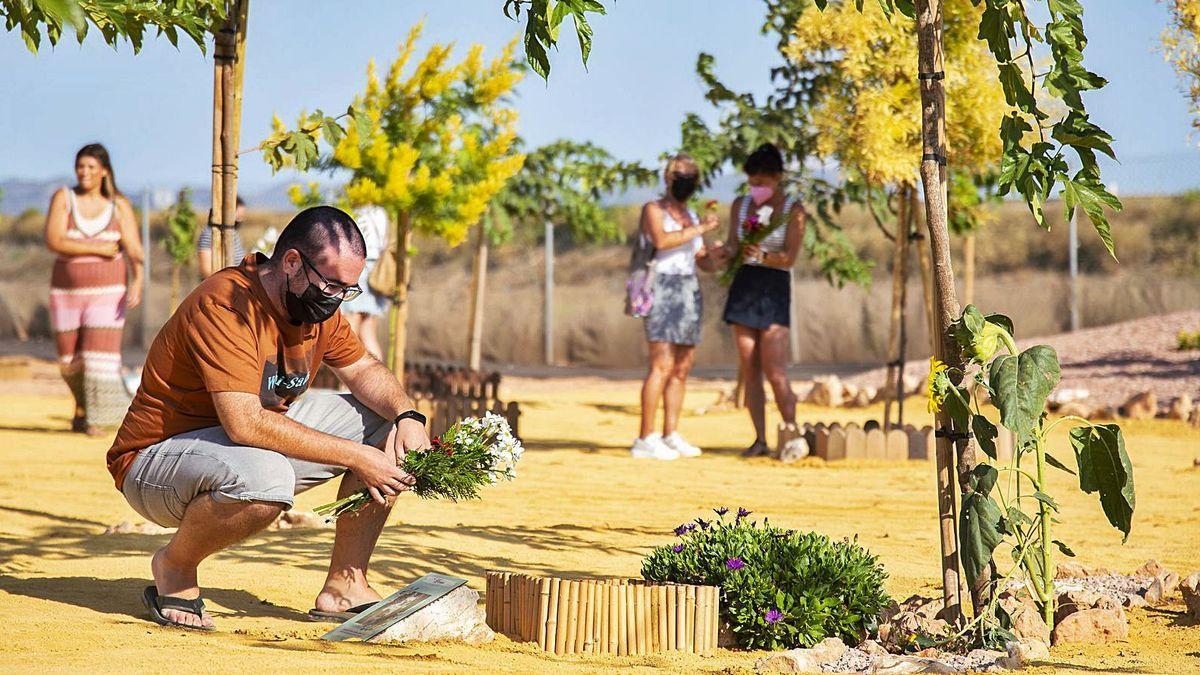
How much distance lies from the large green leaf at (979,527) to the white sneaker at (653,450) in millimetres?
5322

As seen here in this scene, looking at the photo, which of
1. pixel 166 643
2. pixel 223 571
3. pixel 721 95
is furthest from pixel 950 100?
pixel 166 643

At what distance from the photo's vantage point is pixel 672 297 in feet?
29.7

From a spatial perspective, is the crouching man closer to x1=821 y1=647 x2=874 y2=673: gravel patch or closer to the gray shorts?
the gray shorts

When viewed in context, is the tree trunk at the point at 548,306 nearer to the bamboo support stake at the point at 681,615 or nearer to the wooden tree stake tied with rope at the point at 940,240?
the wooden tree stake tied with rope at the point at 940,240

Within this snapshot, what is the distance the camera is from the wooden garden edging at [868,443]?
913 cm

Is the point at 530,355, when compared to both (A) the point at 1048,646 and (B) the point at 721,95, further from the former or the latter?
(A) the point at 1048,646

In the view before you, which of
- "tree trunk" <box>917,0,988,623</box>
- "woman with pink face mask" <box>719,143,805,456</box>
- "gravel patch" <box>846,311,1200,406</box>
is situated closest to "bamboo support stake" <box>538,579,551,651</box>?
"tree trunk" <box>917,0,988,623</box>

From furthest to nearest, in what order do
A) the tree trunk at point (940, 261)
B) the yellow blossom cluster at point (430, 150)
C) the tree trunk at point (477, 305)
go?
1. the tree trunk at point (477, 305)
2. the yellow blossom cluster at point (430, 150)
3. the tree trunk at point (940, 261)

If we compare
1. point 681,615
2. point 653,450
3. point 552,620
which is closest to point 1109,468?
point 681,615

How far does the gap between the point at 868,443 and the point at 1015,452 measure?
523 centimetres

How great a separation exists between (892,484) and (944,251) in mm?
4187

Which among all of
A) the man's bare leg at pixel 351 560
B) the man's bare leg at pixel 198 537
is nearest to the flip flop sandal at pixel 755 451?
the man's bare leg at pixel 351 560

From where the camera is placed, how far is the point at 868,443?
30.1 feet

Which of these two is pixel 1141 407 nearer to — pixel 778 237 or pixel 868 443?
pixel 868 443
